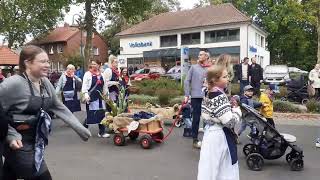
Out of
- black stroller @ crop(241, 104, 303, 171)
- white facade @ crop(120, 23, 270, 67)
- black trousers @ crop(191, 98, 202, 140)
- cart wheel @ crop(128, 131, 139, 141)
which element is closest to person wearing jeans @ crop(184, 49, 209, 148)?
black trousers @ crop(191, 98, 202, 140)

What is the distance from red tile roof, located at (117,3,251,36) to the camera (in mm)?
46938

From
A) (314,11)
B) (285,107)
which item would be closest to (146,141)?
(285,107)

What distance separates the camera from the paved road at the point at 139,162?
7.07 meters

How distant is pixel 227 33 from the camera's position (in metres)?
46.7

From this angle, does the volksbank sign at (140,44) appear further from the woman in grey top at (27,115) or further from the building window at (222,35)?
the woman in grey top at (27,115)

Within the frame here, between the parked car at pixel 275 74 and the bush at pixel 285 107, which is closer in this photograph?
the bush at pixel 285 107

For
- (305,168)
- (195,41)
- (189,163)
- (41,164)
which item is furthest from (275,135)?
(195,41)

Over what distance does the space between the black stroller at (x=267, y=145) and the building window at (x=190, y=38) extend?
42484 mm

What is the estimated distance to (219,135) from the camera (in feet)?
16.4

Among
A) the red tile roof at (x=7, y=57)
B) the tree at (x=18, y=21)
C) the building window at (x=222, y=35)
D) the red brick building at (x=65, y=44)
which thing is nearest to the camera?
the red tile roof at (x=7, y=57)

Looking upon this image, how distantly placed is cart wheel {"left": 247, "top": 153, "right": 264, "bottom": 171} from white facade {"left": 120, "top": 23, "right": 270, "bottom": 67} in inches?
1488

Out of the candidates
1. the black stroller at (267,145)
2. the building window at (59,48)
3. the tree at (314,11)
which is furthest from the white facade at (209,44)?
the black stroller at (267,145)

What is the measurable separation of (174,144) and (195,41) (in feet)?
134

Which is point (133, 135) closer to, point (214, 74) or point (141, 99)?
point (214, 74)
